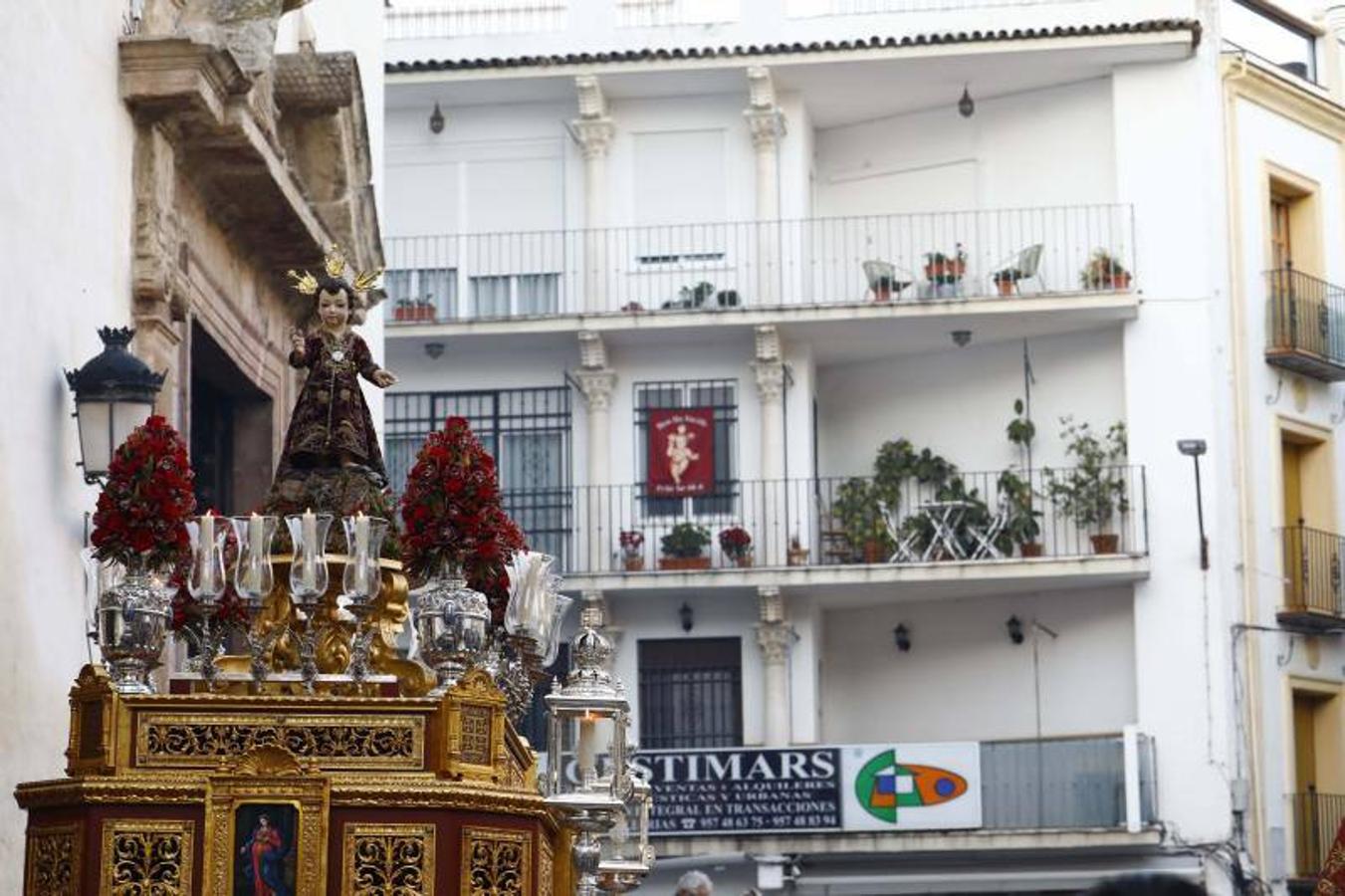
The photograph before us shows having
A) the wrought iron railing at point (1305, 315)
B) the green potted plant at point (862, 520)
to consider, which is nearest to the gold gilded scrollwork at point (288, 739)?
the green potted plant at point (862, 520)

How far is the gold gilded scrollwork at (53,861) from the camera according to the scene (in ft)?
31.2

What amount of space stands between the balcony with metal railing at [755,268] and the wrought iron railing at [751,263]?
0.05 feet

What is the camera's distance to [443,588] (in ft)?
33.0

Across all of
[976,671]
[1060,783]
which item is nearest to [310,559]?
[1060,783]

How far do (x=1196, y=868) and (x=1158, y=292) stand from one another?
20.1ft

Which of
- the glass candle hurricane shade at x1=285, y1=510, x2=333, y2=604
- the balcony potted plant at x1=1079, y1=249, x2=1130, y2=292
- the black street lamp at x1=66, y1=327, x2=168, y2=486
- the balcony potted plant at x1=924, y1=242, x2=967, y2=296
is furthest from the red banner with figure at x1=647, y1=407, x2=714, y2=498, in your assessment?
the glass candle hurricane shade at x1=285, y1=510, x2=333, y2=604

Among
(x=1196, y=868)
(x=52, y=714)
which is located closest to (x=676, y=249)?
(x=1196, y=868)

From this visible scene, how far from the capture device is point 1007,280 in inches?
1232

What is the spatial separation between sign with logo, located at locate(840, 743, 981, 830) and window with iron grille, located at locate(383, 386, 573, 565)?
4224 mm

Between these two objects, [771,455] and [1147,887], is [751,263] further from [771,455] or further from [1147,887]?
[1147,887]

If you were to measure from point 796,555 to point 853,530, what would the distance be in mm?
738

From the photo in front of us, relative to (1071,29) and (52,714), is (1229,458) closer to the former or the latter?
(1071,29)

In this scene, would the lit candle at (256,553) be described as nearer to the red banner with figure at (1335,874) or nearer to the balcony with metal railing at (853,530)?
the red banner with figure at (1335,874)

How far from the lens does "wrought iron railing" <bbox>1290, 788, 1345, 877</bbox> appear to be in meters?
31.2
